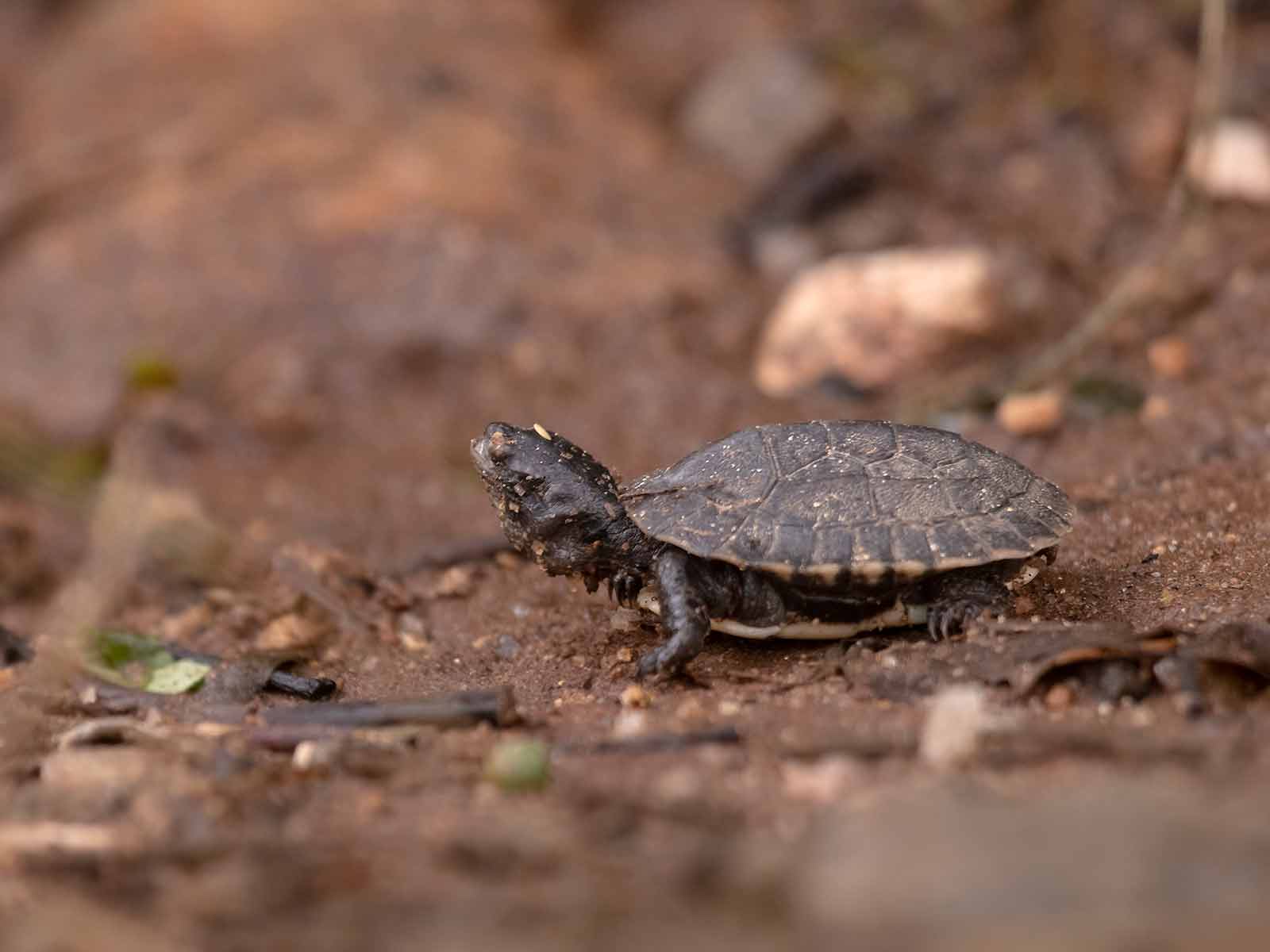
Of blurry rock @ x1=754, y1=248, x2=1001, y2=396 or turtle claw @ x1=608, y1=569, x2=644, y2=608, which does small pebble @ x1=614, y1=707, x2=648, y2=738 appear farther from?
blurry rock @ x1=754, y1=248, x2=1001, y2=396

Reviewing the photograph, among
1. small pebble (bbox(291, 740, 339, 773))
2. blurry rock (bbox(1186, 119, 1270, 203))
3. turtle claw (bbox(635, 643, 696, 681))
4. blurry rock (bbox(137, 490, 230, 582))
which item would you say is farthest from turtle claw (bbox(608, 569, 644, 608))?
blurry rock (bbox(1186, 119, 1270, 203))

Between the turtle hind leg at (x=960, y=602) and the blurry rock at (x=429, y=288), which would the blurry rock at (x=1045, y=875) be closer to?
the turtle hind leg at (x=960, y=602)

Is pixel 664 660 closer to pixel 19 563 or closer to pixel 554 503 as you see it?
pixel 554 503

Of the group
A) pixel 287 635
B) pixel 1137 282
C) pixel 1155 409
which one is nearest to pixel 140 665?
pixel 287 635

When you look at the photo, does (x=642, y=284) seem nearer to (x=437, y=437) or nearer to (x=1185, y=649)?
(x=437, y=437)

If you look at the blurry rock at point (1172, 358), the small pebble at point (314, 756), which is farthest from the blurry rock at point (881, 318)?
the small pebble at point (314, 756)
